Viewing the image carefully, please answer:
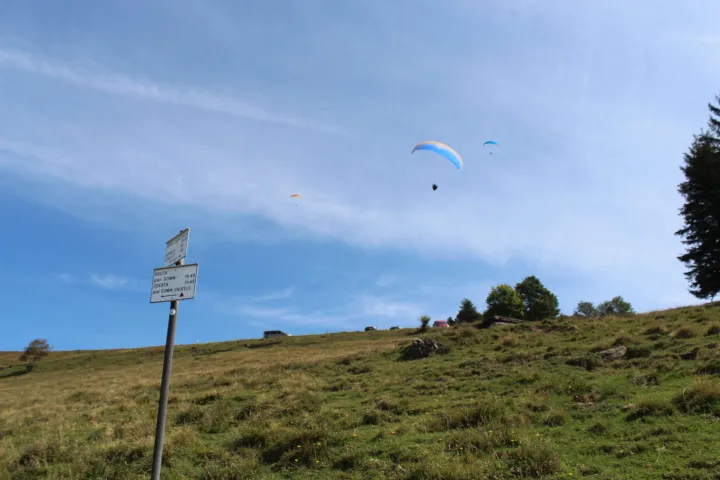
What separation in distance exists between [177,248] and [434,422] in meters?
8.50

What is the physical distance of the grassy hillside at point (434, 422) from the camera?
29.8ft

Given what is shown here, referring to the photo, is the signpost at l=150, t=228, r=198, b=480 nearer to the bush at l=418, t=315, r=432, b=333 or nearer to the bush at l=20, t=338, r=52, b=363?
the bush at l=418, t=315, r=432, b=333

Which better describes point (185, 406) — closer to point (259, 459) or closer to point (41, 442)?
point (41, 442)

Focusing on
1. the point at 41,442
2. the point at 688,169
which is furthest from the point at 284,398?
the point at 688,169

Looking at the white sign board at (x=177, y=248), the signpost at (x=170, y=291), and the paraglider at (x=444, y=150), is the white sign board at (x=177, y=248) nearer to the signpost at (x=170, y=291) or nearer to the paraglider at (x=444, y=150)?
the signpost at (x=170, y=291)

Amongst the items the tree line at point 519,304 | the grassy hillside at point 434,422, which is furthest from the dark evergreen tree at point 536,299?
the grassy hillside at point 434,422

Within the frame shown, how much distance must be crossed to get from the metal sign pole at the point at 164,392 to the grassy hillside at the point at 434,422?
3.83 metres

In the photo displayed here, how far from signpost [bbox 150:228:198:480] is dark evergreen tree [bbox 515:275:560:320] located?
81.2 meters

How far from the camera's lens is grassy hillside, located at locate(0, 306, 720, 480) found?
358 inches

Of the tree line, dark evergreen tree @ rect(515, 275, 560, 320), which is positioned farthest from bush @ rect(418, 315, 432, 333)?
dark evergreen tree @ rect(515, 275, 560, 320)

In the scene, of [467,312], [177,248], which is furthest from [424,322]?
[177,248]

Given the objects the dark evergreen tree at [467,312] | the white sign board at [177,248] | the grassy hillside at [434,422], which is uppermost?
the dark evergreen tree at [467,312]

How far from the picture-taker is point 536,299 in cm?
8469

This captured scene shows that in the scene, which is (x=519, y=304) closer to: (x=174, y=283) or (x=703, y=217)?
(x=703, y=217)
